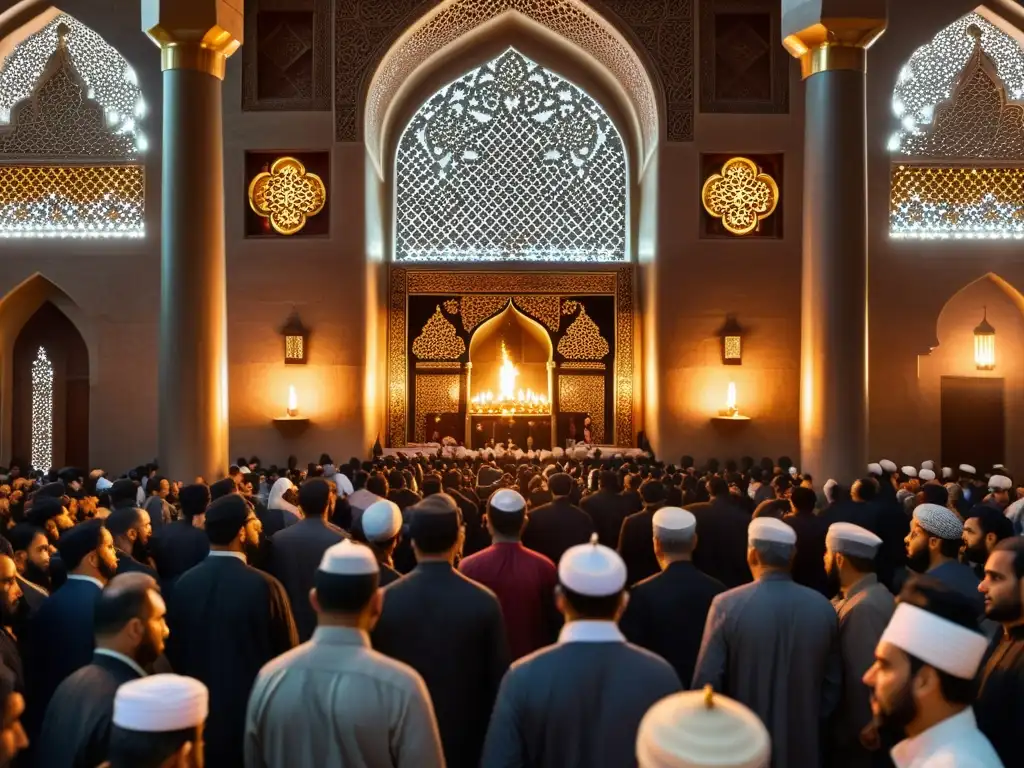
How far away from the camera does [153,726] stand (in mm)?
1807

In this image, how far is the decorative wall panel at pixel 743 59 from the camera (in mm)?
13312

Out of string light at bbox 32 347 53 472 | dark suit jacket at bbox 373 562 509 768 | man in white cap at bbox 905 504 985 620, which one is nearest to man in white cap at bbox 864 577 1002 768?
dark suit jacket at bbox 373 562 509 768

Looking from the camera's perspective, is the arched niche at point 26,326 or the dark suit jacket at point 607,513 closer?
the dark suit jacket at point 607,513

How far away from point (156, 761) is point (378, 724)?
1.99 feet

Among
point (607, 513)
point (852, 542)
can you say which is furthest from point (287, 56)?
point (852, 542)

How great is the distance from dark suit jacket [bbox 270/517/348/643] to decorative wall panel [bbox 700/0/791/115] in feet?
33.7

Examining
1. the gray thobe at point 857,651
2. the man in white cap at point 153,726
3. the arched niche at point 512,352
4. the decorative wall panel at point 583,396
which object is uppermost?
the arched niche at point 512,352

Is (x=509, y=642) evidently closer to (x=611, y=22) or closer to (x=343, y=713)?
(x=343, y=713)

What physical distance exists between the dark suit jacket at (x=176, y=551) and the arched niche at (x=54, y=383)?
10.2 m

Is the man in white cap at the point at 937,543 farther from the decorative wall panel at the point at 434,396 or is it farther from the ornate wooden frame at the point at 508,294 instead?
the decorative wall panel at the point at 434,396

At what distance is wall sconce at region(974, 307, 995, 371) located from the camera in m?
13.8

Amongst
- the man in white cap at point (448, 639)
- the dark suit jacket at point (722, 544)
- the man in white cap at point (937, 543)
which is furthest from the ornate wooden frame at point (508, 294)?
the man in white cap at point (448, 639)

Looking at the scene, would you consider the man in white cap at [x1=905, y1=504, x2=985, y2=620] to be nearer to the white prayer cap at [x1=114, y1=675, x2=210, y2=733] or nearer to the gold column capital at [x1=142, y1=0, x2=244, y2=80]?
the white prayer cap at [x1=114, y1=675, x2=210, y2=733]

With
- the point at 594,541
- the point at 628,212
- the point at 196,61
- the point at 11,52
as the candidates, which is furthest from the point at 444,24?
the point at 594,541
